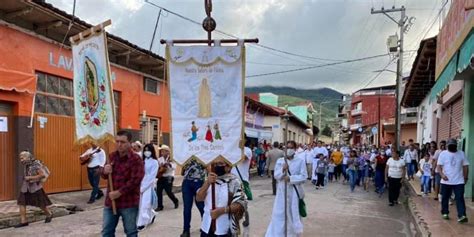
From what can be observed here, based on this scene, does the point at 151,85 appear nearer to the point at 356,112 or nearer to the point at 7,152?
the point at 7,152

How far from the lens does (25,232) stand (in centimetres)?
812

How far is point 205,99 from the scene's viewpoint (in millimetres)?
5301

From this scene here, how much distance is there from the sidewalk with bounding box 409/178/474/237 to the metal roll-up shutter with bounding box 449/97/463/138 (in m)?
2.69

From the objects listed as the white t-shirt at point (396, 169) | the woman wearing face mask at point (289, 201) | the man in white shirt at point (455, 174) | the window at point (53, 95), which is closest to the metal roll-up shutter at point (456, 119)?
the white t-shirt at point (396, 169)

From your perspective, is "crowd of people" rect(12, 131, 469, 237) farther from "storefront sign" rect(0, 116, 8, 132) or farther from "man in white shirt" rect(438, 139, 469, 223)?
"storefront sign" rect(0, 116, 8, 132)

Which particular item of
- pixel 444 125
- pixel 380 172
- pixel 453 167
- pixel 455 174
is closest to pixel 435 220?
pixel 455 174

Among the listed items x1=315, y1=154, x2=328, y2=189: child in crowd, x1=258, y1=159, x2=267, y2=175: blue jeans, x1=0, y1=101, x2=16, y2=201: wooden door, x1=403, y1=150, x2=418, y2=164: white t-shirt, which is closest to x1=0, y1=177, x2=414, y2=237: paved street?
x1=0, y1=101, x2=16, y2=201: wooden door

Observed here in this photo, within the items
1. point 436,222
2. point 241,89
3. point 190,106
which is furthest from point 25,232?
point 436,222

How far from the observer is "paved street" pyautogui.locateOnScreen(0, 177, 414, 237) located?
8203 millimetres

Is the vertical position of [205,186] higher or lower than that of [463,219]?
higher

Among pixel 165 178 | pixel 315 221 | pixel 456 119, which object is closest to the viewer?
pixel 315 221

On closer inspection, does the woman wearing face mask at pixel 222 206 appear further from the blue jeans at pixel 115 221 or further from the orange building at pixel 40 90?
the orange building at pixel 40 90

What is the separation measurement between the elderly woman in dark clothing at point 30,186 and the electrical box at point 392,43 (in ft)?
80.2

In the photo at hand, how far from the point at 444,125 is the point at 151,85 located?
36.7ft
